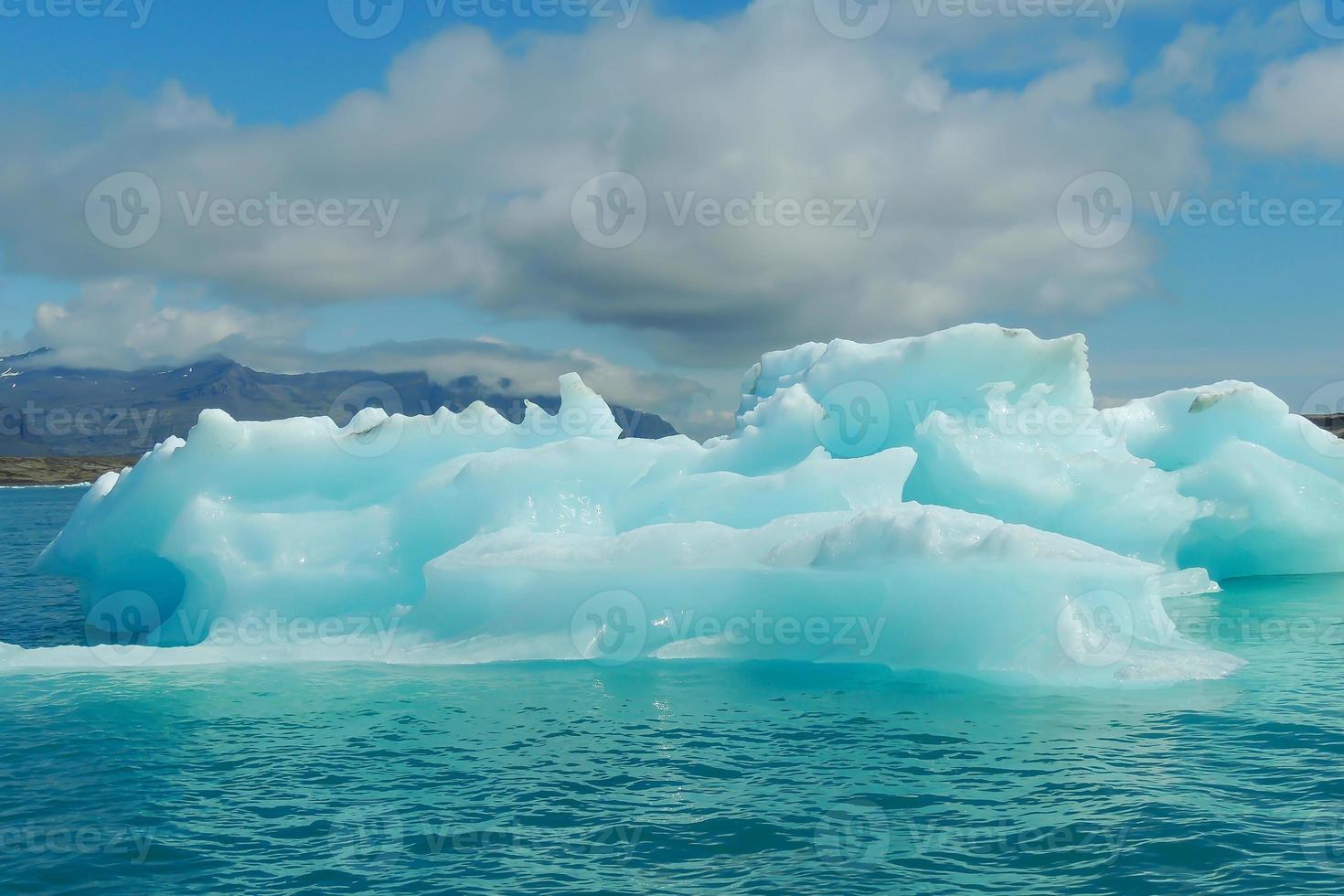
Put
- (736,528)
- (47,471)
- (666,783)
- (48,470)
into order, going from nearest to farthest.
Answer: (666,783), (736,528), (47,471), (48,470)

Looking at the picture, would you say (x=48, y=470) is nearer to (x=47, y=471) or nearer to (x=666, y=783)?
(x=47, y=471)

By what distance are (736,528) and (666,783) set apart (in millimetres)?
7864

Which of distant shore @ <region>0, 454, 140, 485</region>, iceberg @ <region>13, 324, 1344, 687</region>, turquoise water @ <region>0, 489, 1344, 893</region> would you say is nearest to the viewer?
turquoise water @ <region>0, 489, 1344, 893</region>

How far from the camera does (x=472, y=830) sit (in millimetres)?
7977

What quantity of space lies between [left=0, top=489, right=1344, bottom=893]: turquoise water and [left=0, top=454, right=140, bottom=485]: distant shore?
140103mm

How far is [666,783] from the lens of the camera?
9.03 meters

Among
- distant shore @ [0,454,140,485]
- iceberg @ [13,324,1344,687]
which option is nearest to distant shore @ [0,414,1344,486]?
distant shore @ [0,454,140,485]

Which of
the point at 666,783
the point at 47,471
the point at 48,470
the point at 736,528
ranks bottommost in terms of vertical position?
the point at 666,783

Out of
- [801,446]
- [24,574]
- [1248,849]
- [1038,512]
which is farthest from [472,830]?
[24,574]

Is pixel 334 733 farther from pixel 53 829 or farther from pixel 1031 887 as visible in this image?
pixel 1031 887

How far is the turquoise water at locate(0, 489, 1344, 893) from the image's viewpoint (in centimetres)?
719

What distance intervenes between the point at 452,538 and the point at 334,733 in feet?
20.4

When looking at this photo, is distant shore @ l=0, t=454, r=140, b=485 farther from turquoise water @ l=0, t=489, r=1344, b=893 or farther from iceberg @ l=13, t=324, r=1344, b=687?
turquoise water @ l=0, t=489, r=1344, b=893

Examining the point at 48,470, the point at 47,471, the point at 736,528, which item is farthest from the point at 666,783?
the point at 48,470
